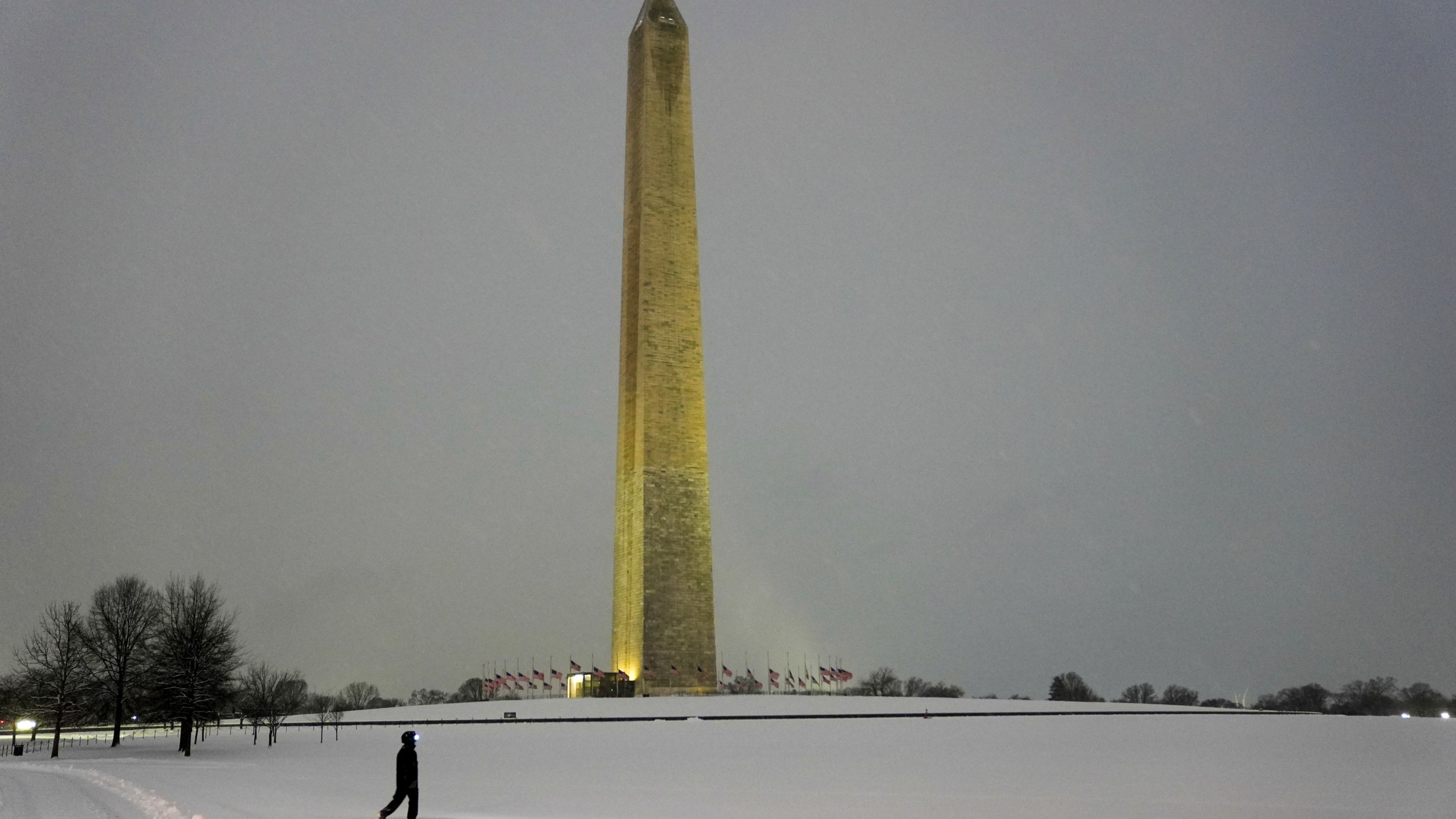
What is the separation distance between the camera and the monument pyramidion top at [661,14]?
53.7m

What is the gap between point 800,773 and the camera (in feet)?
57.0

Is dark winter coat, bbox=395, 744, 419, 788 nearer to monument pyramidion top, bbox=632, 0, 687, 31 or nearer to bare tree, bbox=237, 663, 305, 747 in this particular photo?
bare tree, bbox=237, 663, 305, 747

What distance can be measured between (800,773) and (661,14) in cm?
4478

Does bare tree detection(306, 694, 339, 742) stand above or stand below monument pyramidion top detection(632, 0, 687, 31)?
below

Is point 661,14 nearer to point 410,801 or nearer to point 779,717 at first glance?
point 779,717

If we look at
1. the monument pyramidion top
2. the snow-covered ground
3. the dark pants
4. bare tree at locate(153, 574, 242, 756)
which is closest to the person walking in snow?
the dark pants

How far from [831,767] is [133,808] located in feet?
33.7

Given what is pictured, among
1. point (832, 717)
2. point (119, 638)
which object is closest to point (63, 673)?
point (119, 638)

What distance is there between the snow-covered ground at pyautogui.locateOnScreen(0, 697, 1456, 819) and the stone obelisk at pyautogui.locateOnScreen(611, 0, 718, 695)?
1262 centimetres

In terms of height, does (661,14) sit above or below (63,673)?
above

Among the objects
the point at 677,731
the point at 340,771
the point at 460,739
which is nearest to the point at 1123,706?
the point at 677,731

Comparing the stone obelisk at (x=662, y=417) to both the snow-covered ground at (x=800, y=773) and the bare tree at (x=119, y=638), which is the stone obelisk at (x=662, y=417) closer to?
the snow-covered ground at (x=800, y=773)

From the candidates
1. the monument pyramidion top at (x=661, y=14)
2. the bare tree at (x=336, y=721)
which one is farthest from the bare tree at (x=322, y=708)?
the monument pyramidion top at (x=661, y=14)

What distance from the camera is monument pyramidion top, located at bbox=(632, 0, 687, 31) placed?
53688 millimetres
